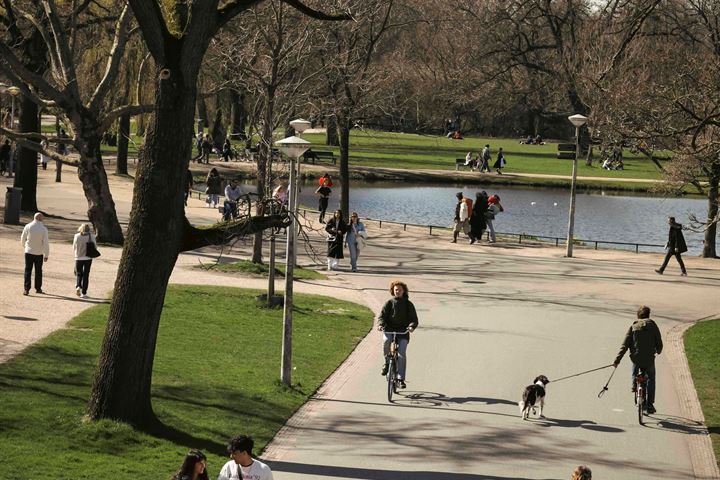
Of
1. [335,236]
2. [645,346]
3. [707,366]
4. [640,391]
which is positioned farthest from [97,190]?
[640,391]

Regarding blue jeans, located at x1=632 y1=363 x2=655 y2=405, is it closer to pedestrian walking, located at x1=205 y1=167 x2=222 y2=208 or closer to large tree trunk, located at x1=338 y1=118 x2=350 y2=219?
large tree trunk, located at x1=338 y1=118 x2=350 y2=219

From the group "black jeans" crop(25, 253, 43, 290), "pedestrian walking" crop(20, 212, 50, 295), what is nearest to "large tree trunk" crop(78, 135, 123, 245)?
"pedestrian walking" crop(20, 212, 50, 295)

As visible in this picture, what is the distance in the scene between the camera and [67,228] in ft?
113

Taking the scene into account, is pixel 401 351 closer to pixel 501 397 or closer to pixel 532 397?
pixel 501 397

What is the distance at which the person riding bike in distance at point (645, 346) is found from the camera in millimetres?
16281

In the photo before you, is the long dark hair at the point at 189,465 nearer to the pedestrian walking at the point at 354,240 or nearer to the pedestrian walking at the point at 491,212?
the pedestrian walking at the point at 354,240

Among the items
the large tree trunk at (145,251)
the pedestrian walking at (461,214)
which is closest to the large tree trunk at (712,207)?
the pedestrian walking at (461,214)

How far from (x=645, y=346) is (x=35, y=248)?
39.8 feet

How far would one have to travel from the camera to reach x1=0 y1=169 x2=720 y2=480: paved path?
14.1m

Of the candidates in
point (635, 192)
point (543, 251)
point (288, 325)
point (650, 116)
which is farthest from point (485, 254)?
point (635, 192)

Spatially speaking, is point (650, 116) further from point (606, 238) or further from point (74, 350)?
point (606, 238)

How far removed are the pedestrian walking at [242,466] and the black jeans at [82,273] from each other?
13.7 m

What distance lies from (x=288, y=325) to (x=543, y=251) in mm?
20626

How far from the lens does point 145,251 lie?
1371 centimetres
